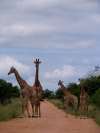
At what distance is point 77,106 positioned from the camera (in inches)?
1270

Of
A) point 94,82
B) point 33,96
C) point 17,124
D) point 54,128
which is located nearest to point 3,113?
point 33,96

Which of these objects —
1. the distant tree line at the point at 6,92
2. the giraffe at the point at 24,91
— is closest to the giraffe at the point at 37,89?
the giraffe at the point at 24,91

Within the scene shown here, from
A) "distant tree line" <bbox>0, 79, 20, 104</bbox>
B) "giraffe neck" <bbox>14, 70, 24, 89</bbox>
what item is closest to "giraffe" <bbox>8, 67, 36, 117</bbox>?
"giraffe neck" <bbox>14, 70, 24, 89</bbox>

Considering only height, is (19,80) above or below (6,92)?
below

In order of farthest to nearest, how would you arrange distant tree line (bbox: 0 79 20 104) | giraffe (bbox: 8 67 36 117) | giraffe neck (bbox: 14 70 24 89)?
distant tree line (bbox: 0 79 20 104), giraffe neck (bbox: 14 70 24 89), giraffe (bbox: 8 67 36 117)

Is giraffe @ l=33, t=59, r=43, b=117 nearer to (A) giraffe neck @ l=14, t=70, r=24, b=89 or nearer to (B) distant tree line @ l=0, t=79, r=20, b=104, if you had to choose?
(A) giraffe neck @ l=14, t=70, r=24, b=89

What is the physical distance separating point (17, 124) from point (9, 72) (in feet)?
23.0

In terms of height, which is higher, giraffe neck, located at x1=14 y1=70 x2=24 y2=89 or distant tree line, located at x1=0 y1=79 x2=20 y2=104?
distant tree line, located at x1=0 y1=79 x2=20 y2=104

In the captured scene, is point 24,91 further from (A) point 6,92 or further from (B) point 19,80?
(A) point 6,92

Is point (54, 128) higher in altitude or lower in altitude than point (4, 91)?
lower

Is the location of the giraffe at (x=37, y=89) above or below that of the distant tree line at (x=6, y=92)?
below

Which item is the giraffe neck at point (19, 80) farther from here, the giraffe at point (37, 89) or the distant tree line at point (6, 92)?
the distant tree line at point (6, 92)

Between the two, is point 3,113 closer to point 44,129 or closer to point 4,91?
point 44,129

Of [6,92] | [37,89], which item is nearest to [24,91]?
[37,89]
